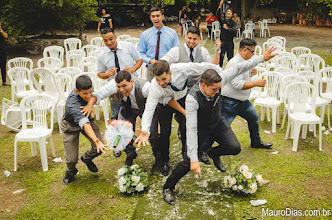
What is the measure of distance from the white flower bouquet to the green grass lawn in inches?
35.8

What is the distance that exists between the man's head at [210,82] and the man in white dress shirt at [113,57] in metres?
1.96

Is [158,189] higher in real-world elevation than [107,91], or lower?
lower

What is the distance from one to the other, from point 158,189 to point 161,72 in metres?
1.73

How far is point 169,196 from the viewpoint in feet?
14.2

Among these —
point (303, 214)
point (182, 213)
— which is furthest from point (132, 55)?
point (303, 214)

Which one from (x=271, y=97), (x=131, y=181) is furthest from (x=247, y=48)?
(x=131, y=181)

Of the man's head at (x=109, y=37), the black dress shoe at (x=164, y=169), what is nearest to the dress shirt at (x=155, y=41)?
the man's head at (x=109, y=37)

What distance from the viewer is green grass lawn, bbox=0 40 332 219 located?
13.8 ft

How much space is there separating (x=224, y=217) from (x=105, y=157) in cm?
246

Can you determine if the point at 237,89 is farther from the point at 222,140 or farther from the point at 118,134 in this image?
the point at 118,134

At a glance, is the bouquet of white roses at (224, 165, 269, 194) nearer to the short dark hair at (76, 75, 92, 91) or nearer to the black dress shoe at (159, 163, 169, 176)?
the black dress shoe at (159, 163, 169, 176)

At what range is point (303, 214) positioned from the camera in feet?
13.2

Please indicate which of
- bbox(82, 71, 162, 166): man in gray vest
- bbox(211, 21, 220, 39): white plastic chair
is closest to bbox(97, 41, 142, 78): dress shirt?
bbox(82, 71, 162, 166): man in gray vest

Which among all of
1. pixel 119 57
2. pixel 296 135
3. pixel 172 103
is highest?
pixel 119 57
